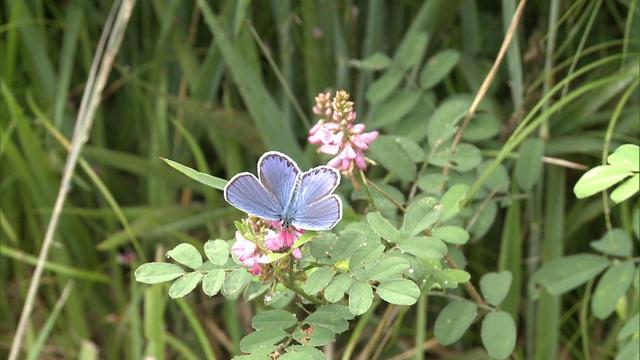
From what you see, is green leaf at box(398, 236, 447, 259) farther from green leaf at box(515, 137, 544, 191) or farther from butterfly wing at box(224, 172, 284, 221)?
green leaf at box(515, 137, 544, 191)

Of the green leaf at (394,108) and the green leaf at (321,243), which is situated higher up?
the green leaf at (394,108)

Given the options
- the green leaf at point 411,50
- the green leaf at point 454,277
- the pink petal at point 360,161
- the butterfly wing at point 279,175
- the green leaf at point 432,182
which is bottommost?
the butterfly wing at point 279,175

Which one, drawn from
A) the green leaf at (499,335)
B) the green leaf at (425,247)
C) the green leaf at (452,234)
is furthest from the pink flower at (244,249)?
the green leaf at (499,335)

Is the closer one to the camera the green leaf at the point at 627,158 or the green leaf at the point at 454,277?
the green leaf at the point at 627,158

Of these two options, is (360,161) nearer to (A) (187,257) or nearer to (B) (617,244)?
(A) (187,257)

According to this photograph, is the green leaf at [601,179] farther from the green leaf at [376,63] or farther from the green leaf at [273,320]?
the green leaf at [376,63]

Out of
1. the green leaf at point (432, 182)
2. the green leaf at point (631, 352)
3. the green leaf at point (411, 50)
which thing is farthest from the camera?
the green leaf at point (411, 50)

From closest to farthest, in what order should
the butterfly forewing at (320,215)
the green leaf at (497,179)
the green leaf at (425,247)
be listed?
the butterfly forewing at (320,215), the green leaf at (425,247), the green leaf at (497,179)

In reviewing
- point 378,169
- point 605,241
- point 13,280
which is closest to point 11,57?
point 13,280
